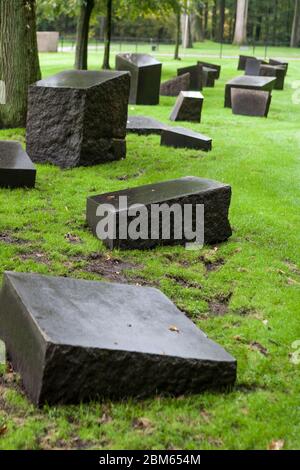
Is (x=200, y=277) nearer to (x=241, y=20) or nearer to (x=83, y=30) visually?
(x=83, y=30)

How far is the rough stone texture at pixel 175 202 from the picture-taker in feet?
24.6

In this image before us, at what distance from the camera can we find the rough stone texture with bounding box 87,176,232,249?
7.50 m

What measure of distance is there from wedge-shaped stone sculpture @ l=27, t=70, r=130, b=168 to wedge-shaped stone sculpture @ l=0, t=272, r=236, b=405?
19.7ft

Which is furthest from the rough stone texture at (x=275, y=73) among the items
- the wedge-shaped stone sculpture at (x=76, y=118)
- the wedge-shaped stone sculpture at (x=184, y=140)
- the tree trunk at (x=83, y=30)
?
the wedge-shaped stone sculpture at (x=76, y=118)

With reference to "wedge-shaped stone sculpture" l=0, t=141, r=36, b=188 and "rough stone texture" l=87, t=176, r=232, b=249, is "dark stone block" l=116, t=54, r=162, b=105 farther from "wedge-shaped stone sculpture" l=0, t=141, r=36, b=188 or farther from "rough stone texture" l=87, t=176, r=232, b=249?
"rough stone texture" l=87, t=176, r=232, b=249

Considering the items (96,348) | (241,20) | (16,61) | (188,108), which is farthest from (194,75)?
(241,20)

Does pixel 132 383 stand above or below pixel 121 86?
below

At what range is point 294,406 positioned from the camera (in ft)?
15.1

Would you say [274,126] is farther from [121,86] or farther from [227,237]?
[227,237]

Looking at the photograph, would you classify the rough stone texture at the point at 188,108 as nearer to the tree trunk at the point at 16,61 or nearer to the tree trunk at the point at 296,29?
the tree trunk at the point at 16,61

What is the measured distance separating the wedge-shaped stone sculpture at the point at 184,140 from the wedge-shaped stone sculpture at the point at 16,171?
12.8ft
